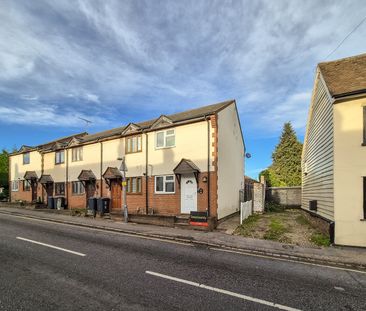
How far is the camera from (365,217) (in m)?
9.38

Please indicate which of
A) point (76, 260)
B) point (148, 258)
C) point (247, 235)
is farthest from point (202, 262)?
point (247, 235)

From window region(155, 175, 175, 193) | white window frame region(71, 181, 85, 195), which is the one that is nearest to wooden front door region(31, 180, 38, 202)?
white window frame region(71, 181, 85, 195)

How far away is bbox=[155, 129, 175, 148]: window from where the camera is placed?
53.0 ft

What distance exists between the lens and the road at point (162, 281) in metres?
4.58

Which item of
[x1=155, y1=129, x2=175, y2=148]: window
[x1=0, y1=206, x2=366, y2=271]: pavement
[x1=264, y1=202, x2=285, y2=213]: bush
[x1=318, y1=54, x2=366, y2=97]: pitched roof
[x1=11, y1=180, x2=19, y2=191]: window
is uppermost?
[x1=318, y1=54, x2=366, y2=97]: pitched roof

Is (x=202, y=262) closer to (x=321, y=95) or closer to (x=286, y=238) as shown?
(x=286, y=238)

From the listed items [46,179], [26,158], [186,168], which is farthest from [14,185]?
[186,168]

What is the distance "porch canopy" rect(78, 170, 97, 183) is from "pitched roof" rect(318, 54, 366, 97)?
18115 millimetres

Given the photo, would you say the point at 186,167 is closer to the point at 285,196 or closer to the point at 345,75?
the point at 345,75

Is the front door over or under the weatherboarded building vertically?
under

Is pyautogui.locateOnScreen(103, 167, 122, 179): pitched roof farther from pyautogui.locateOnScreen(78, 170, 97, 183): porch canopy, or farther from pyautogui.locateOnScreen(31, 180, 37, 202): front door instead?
pyautogui.locateOnScreen(31, 180, 37, 202): front door

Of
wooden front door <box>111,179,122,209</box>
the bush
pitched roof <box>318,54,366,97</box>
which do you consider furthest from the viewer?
the bush

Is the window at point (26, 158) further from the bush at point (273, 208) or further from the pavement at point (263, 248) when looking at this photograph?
the bush at point (273, 208)

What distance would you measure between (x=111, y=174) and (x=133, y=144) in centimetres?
291
